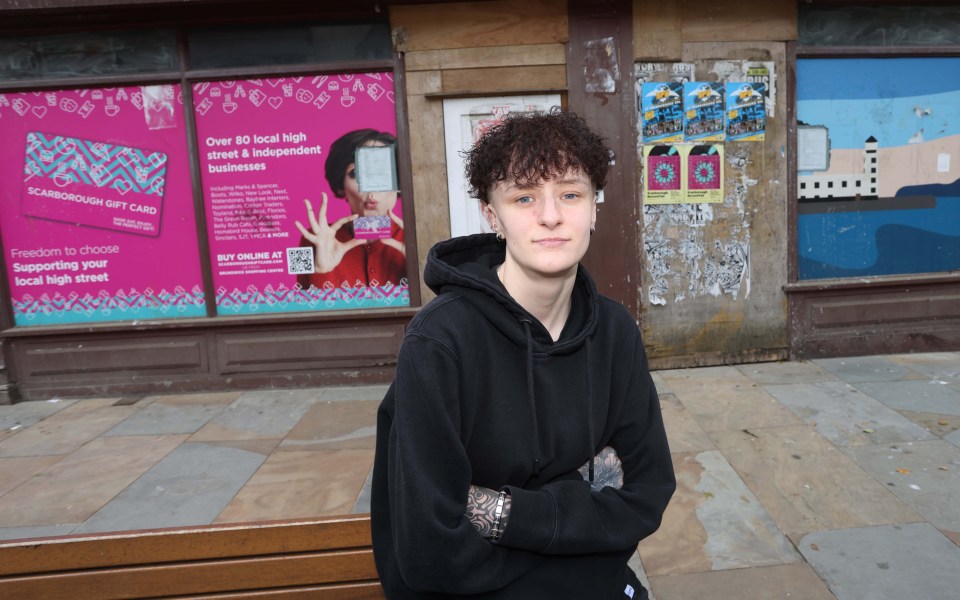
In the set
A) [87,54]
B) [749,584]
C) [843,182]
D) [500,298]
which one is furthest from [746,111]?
[87,54]

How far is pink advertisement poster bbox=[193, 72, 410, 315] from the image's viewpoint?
252 inches

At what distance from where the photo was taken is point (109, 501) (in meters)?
4.27

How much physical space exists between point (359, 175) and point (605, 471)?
5.16 metres

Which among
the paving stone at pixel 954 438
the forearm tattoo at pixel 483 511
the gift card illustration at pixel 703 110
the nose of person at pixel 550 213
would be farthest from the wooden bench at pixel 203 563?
the gift card illustration at pixel 703 110

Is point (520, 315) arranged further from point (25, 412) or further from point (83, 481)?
point (25, 412)

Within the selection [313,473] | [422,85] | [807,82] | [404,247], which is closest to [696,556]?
[313,473]

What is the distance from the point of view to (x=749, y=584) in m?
3.11

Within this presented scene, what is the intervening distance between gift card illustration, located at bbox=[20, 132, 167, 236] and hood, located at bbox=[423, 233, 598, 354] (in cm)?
563

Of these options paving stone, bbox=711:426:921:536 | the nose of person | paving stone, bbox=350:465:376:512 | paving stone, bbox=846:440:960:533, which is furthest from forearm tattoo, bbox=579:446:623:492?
paving stone, bbox=846:440:960:533

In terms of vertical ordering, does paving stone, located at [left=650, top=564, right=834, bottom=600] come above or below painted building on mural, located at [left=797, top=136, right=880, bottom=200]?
below

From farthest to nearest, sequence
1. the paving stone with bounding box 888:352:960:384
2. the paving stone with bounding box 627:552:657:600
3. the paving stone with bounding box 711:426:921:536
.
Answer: the paving stone with bounding box 888:352:960:384
the paving stone with bounding box 711:426:921:536
the paving stone with bounding box 627:552:657:600

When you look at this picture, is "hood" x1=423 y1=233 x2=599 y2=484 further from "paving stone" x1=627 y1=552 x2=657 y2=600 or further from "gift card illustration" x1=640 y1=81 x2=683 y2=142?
"gift card illustration" x1=640 y1=81 x2=683 y2=142

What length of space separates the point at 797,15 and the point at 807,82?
25.7 inches

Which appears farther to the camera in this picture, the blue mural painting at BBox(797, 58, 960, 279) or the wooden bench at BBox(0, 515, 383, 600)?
the blue mural painting at BBox(797, 58, 960, 279)
